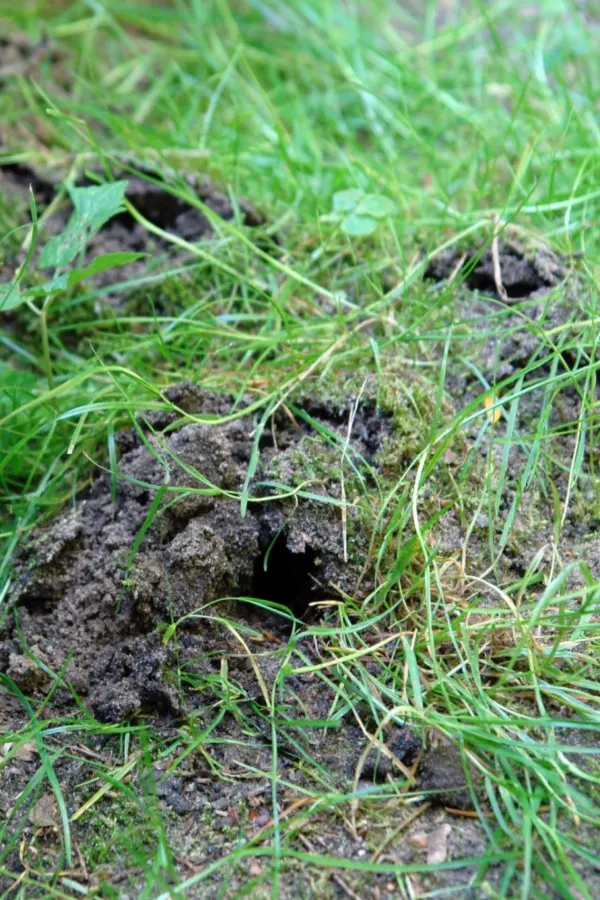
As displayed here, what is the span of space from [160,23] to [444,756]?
3481 millimetres

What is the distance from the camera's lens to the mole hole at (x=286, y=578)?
1.64 metres

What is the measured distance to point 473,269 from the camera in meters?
2.10

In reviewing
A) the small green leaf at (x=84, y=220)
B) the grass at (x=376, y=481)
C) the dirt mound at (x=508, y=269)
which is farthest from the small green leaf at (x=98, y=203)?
the dirt mound at (x=508, y=269)

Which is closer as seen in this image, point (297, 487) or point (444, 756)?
point (444, 756)

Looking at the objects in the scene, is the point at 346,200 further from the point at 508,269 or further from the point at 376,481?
the point at 376,481

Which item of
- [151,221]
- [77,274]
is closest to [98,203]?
[77,274]

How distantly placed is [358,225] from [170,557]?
1.06 meters

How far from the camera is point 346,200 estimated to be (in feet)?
7.30

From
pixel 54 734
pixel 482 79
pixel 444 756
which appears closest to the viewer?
pixel 444 756

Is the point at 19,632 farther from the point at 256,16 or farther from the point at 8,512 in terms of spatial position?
the point at 256,16

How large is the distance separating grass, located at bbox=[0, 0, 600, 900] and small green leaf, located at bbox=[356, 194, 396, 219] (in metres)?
0.03

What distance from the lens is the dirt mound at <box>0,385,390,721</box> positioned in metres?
1.55

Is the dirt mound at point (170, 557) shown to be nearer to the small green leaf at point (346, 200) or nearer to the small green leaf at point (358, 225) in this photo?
the small green leaf at point (358, 225)

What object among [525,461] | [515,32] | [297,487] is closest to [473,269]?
[525,461]
